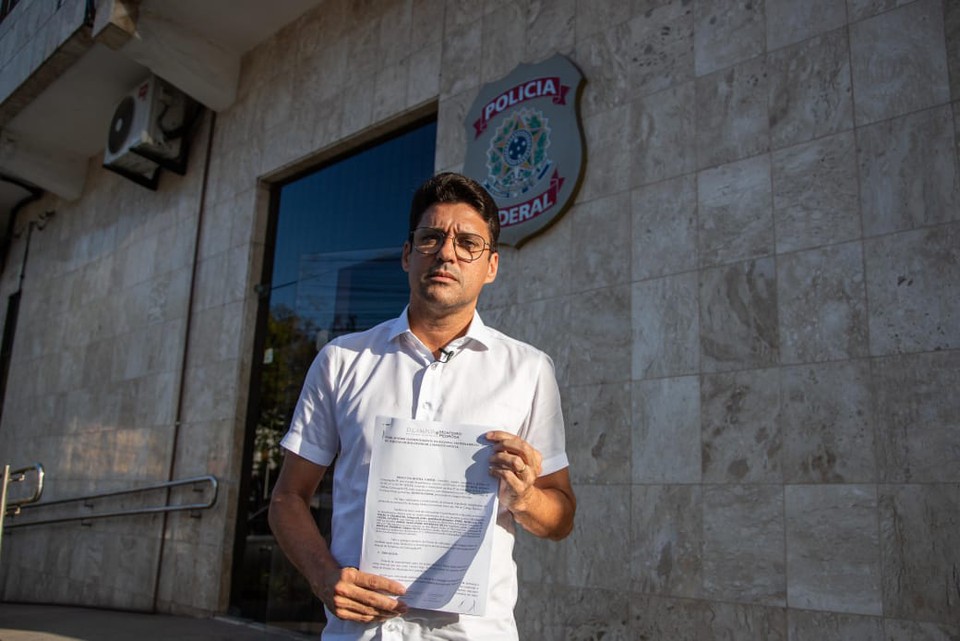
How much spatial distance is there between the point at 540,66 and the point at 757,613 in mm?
3143

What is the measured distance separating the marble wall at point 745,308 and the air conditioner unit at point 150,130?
3.58 metres

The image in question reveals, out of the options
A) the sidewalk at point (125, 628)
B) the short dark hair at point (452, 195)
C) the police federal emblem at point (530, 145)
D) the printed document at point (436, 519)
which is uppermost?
the police federal emblem at point (530, 145)

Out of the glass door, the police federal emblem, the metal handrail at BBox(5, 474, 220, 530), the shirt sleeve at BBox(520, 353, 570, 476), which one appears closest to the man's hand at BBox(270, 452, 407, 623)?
the shirt sleeve at BBox(520, 353, 570, 476)

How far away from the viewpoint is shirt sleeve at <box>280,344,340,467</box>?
68.7 inches

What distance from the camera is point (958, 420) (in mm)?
2965

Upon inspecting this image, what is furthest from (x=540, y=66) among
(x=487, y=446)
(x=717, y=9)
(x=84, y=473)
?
(x=84, y=473)

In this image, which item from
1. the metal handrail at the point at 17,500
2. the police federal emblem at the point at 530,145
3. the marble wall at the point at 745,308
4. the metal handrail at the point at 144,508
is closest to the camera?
the marble wall at the point at 745,308

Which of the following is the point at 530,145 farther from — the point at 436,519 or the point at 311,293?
the point at 436,519

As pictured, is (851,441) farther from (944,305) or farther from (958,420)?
(944,305)

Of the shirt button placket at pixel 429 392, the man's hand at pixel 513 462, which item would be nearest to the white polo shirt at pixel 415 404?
the shirt button placket at pixel 429 392

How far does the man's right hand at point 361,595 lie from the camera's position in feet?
4.88

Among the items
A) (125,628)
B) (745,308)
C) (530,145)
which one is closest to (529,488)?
(745,308)

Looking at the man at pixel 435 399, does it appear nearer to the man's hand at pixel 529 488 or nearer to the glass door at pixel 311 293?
the man's hand at pixel 529 488

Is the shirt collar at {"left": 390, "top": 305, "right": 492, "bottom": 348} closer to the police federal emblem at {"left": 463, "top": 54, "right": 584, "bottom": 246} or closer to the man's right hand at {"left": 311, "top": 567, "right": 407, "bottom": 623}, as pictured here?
the man's right hand at {"left": 311, "top": 567, "right": 407, "bottom": 623}
